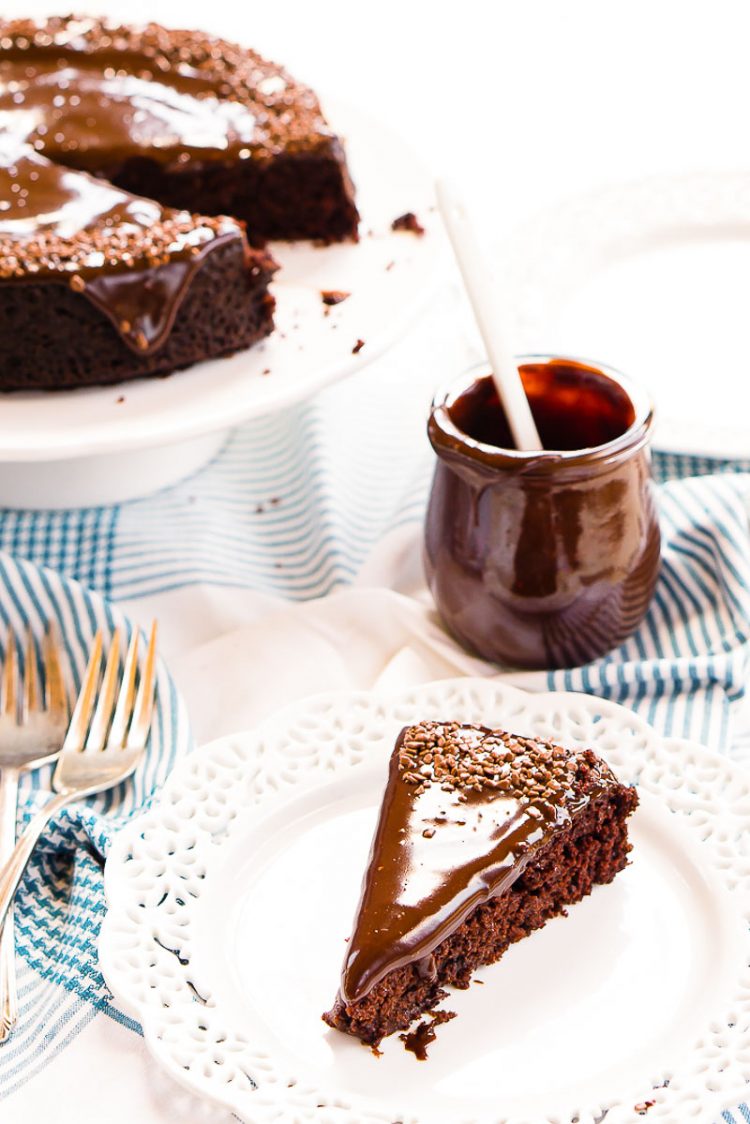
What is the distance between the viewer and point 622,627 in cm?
204

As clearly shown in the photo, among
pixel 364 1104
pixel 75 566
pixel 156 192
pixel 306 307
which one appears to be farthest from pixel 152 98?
pixel 364 1104

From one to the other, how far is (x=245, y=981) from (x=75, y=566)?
0.97 metres

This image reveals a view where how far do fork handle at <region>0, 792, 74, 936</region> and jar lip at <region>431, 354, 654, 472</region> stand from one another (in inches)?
28.3

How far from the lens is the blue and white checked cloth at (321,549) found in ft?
5.71

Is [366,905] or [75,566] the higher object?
[366,905]

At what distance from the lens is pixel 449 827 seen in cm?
159

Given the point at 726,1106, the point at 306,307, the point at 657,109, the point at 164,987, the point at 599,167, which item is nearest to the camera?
the point at 726,1106

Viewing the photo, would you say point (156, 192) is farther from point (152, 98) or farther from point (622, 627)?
point (622, 627)

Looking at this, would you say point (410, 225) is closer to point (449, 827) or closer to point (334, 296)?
point (334, 296)

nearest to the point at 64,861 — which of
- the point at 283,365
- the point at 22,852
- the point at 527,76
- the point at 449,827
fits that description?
the point at 22,852

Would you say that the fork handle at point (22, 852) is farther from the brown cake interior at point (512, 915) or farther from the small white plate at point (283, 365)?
the small white plate at point (283, 365)

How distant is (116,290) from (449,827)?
1159 mm

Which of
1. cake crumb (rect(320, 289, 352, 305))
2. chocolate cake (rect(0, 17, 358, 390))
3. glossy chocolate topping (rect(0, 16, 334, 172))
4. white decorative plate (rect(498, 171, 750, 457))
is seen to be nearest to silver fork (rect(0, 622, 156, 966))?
chocolate cake (rect(0, 17, 358, 390))

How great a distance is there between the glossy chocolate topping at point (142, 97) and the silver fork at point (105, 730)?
3.78 feet
